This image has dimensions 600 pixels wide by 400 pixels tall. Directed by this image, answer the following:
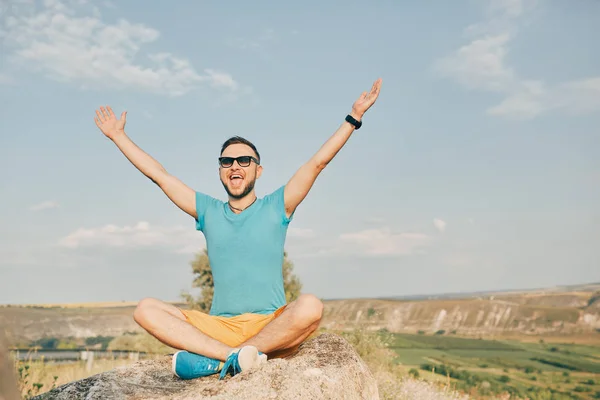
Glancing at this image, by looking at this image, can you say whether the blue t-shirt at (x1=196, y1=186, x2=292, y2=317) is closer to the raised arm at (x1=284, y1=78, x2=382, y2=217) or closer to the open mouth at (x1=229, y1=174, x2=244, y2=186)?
the raised arm at (x1=284, y1=78, x2=382, y2=217)

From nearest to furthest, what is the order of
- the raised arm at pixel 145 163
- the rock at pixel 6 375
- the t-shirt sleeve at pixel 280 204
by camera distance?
the rock at pixel 6 375 < the t-shirt sleeve at pixel 280 204 < the raised arm at pixel 145 163

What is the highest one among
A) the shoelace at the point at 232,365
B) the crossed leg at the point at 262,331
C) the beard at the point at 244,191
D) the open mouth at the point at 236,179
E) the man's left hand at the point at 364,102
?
the man's left hand at the point at 364,102

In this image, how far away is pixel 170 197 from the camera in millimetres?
5770

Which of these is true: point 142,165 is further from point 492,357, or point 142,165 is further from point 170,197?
point 492,357

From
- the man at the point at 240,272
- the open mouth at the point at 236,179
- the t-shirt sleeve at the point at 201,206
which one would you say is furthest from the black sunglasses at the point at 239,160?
the t-shirt sleeve at the point at 201,206

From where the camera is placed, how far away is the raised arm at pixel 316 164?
526 cm

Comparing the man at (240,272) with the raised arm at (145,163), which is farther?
the raised arm at (145,163)

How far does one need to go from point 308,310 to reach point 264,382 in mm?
767

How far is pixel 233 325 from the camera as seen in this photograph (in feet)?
16.4

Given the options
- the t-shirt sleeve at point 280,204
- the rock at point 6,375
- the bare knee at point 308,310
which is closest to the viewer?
the rock at point 6,375

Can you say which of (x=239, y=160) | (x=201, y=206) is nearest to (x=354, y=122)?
(x=239, y=160)

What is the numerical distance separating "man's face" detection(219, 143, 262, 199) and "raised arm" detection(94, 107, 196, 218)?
452 mm

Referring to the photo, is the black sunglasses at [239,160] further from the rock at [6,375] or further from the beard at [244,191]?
the rock at [6,375]

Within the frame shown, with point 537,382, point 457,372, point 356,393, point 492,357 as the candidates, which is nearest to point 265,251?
point 356,393
